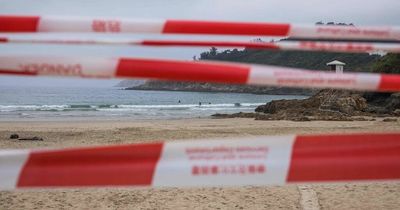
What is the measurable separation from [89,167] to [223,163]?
547 mm

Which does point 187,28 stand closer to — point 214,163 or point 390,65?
Answer: point 214,163

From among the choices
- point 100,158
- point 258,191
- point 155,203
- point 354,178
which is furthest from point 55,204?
point 354,178

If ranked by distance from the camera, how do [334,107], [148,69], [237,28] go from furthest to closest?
[334,107] → [237,28] → [148,69]

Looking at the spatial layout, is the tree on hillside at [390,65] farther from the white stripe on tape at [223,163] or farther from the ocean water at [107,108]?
the white stripe on tape at [223,163]

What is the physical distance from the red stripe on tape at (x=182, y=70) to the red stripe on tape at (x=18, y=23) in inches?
16.7

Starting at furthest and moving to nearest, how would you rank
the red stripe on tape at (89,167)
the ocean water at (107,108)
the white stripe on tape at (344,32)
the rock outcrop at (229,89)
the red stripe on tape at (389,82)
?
the rock outcrop at (229,89) < the ocean water at (107,108) < the white stripe on tape at (344,32) < the red stripe on tape at (389,82) < the red stripe on tape at (89,167)

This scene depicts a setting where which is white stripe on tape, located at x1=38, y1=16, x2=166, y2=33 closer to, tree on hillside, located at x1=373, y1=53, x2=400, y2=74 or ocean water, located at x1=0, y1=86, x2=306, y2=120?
ocean water, located at x1=0, y1=86, x2=306, y2=120

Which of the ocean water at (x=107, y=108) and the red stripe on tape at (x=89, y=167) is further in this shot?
the ocean water at (x=107, y=108)

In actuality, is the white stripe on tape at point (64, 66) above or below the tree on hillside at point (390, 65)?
below

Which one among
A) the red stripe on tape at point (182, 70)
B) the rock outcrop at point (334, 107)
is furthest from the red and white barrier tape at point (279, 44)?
the rock outcrop at point (334, 107)

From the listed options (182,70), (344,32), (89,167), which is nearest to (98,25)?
(182,70)

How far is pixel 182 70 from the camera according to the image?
1859mm

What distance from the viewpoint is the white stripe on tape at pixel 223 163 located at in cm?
188

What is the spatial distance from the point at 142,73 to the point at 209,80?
276 millimetres
